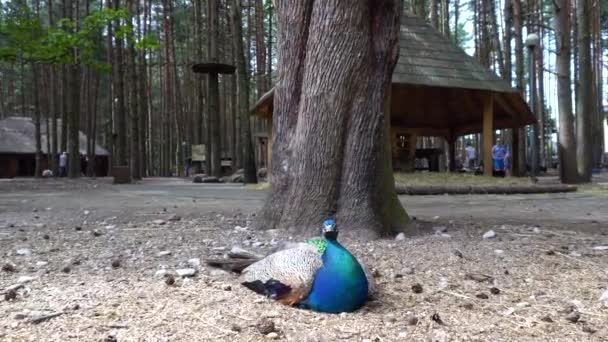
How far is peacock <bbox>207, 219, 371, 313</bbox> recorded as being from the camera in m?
2.52

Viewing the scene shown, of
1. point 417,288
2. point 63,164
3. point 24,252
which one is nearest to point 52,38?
point 24,252

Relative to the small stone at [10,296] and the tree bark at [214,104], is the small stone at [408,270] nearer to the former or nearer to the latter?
the small stone at [10,296]

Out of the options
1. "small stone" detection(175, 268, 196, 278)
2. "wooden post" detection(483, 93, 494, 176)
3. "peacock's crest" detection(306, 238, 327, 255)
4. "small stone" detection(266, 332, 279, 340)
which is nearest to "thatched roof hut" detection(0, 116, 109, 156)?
"wooden post" detection(483, 93, 494, 176)

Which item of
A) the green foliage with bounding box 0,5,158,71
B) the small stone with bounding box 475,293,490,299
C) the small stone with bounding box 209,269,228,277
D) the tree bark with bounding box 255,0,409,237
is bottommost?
the small stone with bounding box 475,293,490,299

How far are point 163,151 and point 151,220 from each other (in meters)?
34.3

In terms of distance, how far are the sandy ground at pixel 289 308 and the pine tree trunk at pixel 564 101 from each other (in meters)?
10.4

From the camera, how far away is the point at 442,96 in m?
17.0

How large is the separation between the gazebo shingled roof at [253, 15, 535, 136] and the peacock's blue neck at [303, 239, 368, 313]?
10199 mm

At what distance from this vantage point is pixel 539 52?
96.7 ft

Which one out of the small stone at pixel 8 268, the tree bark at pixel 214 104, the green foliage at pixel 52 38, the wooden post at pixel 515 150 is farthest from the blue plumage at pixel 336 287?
the wooden post at pixel 515 150

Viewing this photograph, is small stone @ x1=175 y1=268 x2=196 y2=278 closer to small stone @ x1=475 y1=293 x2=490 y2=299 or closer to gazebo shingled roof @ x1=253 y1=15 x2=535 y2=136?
small stone @ x1=475 y1=293 x2=490 y2=299

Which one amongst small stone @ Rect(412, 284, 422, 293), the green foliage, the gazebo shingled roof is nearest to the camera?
small stone @ Rect(412, 284, 422, 293)

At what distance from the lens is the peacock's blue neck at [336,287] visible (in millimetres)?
2518

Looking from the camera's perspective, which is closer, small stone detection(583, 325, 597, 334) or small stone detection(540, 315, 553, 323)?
small stone detection(583, 325, 597, 334)
